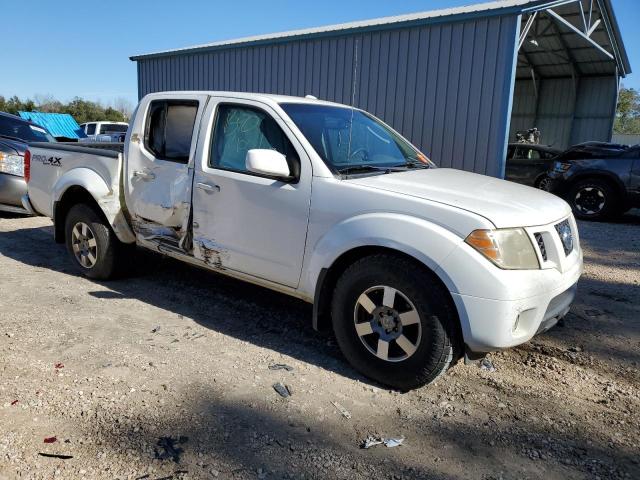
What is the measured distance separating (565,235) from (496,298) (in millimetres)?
909

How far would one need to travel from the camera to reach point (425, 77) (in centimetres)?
936

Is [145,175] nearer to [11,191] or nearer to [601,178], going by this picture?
[11,191]

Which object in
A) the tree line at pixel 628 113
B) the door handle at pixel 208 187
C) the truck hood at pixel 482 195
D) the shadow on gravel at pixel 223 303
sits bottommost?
the shadow on gravel at pixel 223 303

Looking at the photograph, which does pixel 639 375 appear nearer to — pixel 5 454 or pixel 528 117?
pixel 5 454

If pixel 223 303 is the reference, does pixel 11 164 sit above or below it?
above

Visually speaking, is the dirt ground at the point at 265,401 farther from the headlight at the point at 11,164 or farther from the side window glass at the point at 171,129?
the headlight at the point at 11,164

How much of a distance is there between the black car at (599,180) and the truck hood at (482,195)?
6810 mm

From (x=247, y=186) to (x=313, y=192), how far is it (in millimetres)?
572

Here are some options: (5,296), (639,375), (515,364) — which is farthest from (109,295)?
(639,375)

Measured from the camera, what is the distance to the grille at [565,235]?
10.7ft

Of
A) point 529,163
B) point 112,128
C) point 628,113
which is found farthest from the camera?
point 628,113

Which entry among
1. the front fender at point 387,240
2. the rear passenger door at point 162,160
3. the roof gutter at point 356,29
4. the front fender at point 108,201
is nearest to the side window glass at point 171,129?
the rear passenger door at point 162,160

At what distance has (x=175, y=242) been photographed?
169 inches

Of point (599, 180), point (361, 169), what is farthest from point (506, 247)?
point (599, 180)
